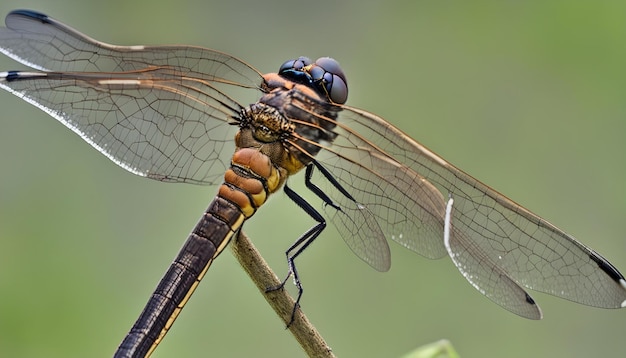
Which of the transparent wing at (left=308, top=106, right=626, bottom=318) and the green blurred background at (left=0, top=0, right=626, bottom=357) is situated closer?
the transparent wing at (left=308, top=106, right=626, bottom=318)

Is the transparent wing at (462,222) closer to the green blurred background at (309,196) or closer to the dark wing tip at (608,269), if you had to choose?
the dark wing tip at (608,269)

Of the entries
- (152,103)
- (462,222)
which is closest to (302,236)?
(462,222)

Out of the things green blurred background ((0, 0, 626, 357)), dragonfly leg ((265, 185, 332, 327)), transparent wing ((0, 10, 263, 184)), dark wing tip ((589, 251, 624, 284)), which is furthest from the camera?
green blurred background ((0, 0, 626, 357))

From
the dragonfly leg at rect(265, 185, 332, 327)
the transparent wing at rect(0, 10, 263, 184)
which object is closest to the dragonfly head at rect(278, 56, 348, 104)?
the transparent wing at rect(0, 10, 263, 184)

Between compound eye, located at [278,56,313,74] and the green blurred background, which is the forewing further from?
the green blurred background

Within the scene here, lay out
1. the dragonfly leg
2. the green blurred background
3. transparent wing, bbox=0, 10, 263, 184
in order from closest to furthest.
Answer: the dragonfly leg
transparent wing, bbox=0, 10, 263, 184
the green blurred background

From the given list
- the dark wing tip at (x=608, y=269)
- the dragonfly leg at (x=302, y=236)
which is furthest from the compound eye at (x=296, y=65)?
the dark wing tip at (x=608, y=269)

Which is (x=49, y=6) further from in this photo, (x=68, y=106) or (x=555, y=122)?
(x=555, y=122)
